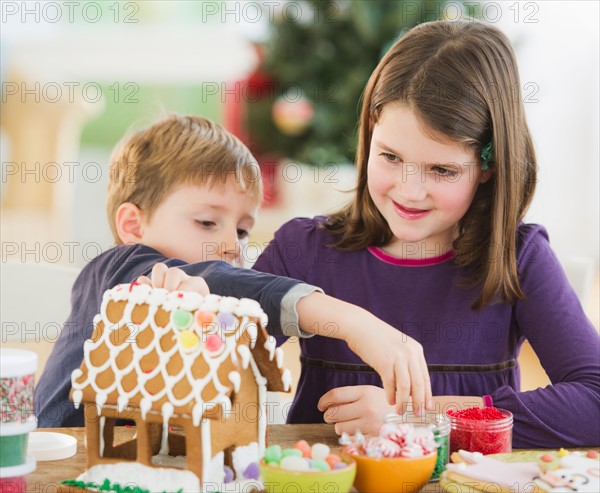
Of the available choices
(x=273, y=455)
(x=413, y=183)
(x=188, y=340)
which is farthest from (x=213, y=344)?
(x=413, y=183)

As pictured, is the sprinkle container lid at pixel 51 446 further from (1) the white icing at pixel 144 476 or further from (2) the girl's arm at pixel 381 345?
(2) the girl's arm at pixel 381 345

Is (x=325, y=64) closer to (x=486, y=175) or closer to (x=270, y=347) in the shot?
(x=486, y=175)

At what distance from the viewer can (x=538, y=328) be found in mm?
1486

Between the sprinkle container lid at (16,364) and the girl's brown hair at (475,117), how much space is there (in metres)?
0.72

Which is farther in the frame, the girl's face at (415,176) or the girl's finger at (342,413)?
the girl's face at (415,176)

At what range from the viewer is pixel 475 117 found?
4.58ft

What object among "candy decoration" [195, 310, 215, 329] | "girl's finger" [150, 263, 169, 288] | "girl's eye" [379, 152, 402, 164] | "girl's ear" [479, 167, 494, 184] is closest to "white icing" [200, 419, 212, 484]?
"candy decoration" [195, 310, 215, 329]

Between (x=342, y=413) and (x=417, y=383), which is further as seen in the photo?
(x=342, y=413)

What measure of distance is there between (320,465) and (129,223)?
32.3 inches

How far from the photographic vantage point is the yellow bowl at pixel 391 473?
36.5 inches

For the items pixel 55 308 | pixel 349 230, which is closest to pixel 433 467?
pixel 349 230

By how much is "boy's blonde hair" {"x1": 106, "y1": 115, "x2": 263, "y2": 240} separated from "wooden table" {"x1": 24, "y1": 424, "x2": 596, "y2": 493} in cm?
49

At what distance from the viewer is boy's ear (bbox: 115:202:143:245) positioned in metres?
1.58

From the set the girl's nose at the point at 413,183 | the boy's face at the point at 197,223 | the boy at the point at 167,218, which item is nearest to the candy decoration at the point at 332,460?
the boy at the point at 167,218
